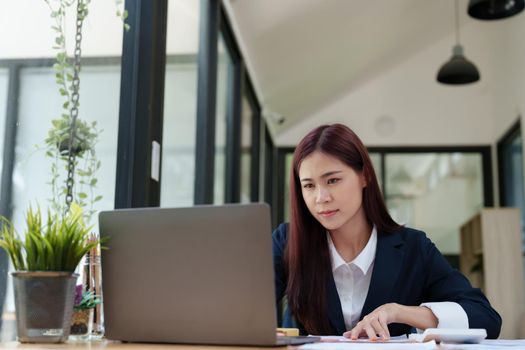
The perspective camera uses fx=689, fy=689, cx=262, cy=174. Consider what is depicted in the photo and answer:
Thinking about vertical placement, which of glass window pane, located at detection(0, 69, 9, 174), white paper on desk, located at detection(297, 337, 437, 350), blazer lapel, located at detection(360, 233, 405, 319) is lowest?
white paper on desk, located at detection(297, 337, 437, 350)

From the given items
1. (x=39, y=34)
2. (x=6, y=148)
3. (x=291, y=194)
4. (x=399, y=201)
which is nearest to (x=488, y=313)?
(x=291, y=194)

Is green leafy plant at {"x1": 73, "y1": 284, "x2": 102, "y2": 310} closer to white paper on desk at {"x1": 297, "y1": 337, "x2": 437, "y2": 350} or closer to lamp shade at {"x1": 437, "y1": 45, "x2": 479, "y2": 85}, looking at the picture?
white paper on desk at {"x1": 297, "y1": 337, "x2": 437, "y2": 350}

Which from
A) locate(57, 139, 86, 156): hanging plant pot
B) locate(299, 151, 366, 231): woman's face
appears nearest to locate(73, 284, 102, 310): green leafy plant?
locate(57, 139, 86, 156): hanging plant pot

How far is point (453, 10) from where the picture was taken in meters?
6.63

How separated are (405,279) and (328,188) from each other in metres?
0.32

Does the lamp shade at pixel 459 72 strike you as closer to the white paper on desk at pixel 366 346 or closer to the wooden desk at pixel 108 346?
the white paper on desk at pixel 366 346

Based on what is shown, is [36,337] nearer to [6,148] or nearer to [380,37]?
[6,148]

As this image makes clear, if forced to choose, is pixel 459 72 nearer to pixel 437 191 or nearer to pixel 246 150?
pixel 246 150

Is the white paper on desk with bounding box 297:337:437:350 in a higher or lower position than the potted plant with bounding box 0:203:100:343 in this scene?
lower

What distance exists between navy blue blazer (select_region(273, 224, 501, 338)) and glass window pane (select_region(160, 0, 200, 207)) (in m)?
0.98

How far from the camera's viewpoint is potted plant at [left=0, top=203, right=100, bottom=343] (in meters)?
1.23

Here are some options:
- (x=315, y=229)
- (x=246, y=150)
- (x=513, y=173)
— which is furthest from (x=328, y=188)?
(x=513, y=173)

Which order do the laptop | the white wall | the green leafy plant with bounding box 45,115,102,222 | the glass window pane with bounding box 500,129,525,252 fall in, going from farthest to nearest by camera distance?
the white wall → the glass window pane with bounding box 500,129,525,252 → the green leafy plant with bounding box 45,115,102,222 → the laptop

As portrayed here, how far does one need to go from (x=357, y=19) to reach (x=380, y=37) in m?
0.83
